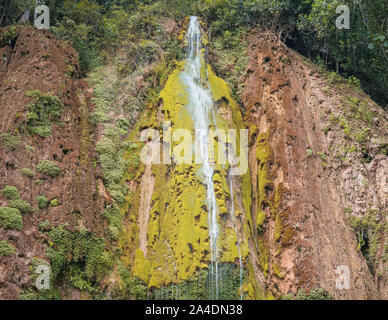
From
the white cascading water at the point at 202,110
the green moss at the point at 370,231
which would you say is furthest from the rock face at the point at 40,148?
the green moss at the point at 370,231

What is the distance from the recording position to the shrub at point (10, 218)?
11.7 metres

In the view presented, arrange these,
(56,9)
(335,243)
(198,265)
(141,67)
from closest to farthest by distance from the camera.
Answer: (198,265)
(335,243)
(141,67)
(56,9)

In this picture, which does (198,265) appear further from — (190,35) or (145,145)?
(190,35)

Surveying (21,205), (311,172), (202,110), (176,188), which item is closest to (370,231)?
(311,172)

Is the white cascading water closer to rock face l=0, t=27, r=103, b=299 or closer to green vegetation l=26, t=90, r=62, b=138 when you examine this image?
rock face l=0, t=27, r=103, b=299

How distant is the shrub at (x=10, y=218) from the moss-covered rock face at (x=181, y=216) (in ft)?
12.7

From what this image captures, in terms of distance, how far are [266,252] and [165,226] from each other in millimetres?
3980

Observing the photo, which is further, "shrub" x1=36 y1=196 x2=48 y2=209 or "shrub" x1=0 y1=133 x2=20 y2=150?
"shrub" x1=0 y1=133 x2=20 y2=150

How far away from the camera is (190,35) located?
21.6 m

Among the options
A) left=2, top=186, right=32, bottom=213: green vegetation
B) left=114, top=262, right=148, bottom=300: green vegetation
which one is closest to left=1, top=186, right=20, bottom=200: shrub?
left=2, top=186, right=32, bottom=213: green vegetation

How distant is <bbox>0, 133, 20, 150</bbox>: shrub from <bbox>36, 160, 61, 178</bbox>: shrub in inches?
41.3

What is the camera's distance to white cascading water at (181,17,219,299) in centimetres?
1372
